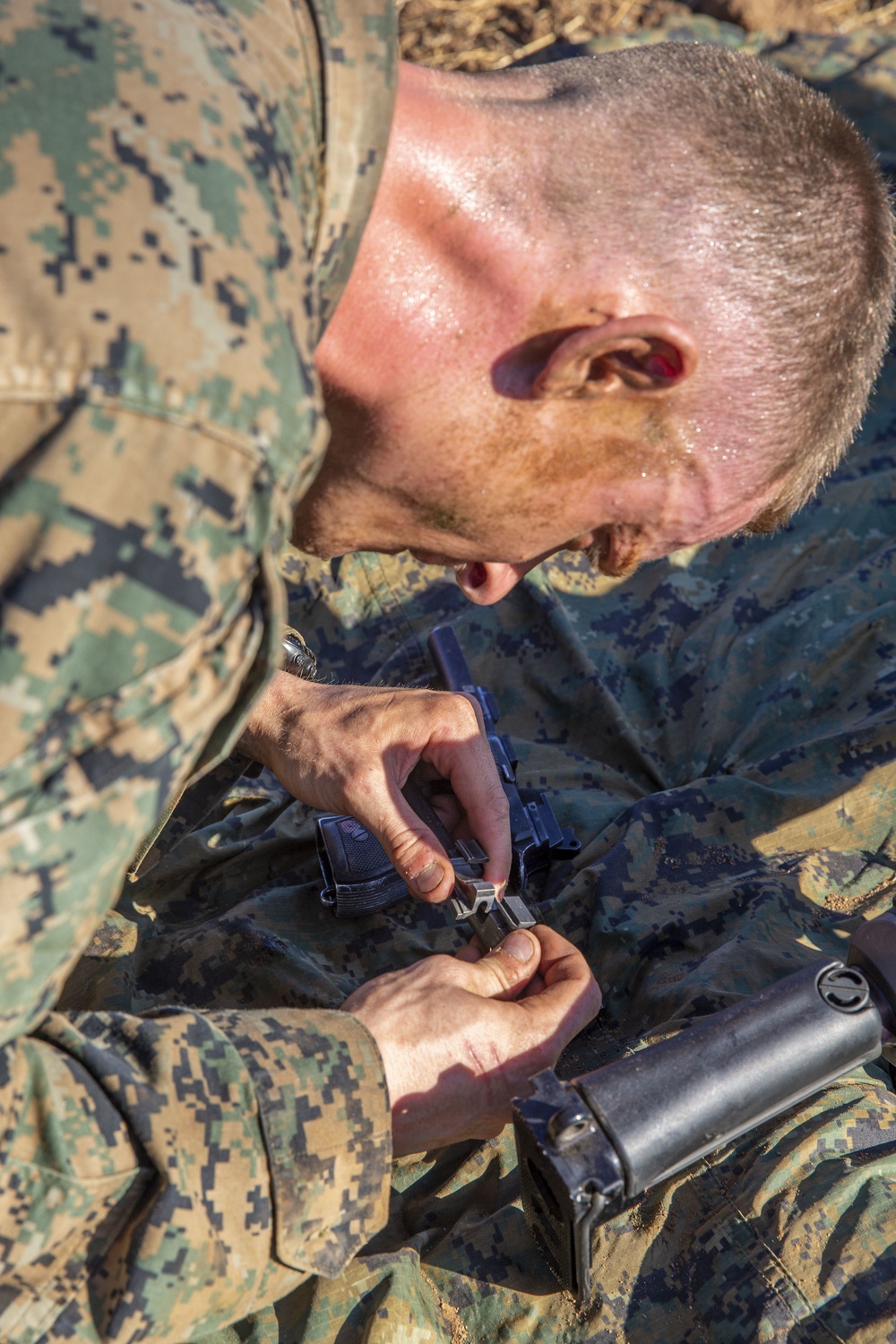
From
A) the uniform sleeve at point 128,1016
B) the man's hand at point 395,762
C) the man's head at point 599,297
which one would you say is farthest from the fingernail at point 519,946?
the man's head at point 599,297

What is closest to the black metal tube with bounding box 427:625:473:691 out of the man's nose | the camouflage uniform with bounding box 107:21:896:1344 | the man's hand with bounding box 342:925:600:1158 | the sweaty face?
the camouflage uniform with bounding box 107:21:896:1344

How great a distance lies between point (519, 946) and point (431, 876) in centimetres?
27

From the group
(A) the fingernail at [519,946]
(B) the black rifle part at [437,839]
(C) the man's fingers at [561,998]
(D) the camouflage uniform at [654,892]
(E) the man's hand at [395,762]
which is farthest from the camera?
(B) the black rifle part at [437,839]

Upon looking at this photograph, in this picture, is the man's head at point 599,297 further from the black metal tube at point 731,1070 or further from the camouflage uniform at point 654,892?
the camouflage uniform at point 654,892

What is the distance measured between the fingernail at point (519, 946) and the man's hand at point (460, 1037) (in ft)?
0.13

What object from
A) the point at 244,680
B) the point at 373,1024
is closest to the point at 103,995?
the point at 373,1024

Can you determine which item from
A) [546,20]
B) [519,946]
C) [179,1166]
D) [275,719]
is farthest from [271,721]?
[546,20]

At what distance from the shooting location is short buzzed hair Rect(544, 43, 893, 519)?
1.67m

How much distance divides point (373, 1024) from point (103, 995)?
0.68 metres

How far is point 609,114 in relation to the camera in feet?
5.70

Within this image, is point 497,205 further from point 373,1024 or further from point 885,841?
point 885,841

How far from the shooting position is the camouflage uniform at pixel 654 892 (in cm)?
189

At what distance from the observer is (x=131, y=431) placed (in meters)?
1.19

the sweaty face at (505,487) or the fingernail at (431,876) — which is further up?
the sweaty face at (505,487)
